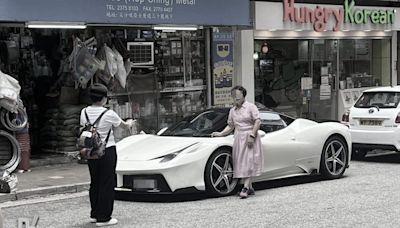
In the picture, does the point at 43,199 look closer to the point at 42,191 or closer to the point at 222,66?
the point at 42,191

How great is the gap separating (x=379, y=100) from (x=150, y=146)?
5.72 m

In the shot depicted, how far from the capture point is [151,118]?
15.1 m

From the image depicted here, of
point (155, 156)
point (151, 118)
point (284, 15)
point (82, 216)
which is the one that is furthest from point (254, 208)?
point (284, 15)

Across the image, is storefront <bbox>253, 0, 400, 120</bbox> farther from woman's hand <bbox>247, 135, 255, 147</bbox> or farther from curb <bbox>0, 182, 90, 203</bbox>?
curb <bbox>0, 182, 90, 203</bbox>

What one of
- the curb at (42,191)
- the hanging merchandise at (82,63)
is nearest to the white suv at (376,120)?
the hanging merchandise at (82,63)

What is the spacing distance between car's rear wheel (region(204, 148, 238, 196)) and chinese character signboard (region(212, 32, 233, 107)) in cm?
630

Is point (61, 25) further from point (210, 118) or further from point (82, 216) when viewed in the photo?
point (82, 216)

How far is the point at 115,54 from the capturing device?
544 inches

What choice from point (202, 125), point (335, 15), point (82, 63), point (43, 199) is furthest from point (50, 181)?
point (335, 15)

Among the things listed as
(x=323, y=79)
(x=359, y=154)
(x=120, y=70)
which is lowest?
(x=359, y=154)

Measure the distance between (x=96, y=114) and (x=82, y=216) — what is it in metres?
1.48

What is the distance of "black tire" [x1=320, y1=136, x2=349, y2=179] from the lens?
433 inches

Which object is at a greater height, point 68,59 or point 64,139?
point 68,59

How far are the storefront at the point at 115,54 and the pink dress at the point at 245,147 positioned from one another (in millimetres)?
4284
